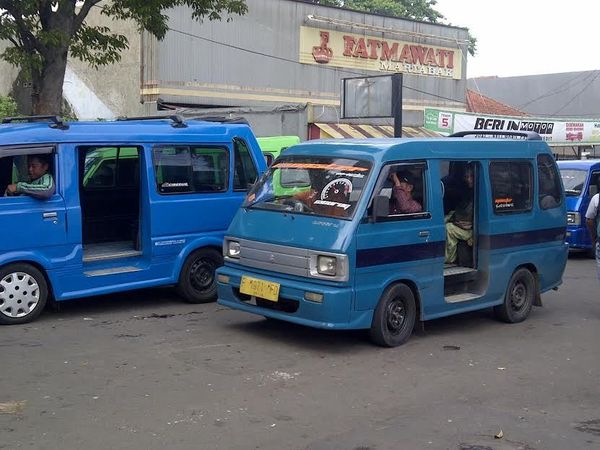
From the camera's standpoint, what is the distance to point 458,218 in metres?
8.48

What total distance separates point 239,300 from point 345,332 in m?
1.15

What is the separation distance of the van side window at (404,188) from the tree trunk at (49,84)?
237 inches

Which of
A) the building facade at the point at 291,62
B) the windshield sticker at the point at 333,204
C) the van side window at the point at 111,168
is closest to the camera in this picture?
the windshield sticker at the point at 333,204

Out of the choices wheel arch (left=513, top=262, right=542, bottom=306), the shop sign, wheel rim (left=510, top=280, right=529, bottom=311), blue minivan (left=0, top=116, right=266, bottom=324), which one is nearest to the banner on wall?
the shop sign

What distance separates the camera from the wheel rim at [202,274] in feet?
29.9

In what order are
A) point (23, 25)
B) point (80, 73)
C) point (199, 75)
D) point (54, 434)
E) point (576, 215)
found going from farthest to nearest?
1. point (80, 73)
2. point (199, 75)
3. point (576, 215)
4. point (23, 25)
5. point (54, 434)

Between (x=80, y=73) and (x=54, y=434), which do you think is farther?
(x=80, y=73)

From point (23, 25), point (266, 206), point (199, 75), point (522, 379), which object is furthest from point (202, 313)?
point (199, 75)

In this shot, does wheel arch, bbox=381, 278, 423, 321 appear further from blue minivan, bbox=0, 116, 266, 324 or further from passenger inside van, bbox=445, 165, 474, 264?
blue minivan, bbox=0, 116, 266, 324

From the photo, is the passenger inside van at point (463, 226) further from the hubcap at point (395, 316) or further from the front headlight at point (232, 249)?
the front headlight at point (232, 249)

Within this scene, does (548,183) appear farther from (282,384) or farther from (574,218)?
(574,218)

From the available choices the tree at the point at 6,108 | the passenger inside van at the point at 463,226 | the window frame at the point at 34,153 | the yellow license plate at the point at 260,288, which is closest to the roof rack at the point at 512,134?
the passenger inside van at the point at 463,226

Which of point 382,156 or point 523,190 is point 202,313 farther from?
point 523,190

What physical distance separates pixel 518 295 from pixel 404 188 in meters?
2.40
